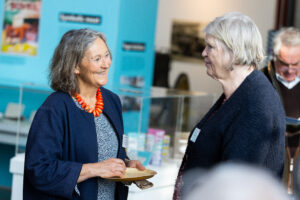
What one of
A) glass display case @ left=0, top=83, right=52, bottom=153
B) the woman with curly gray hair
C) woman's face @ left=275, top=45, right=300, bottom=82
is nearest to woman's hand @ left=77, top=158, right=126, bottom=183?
the woman with curly gray hair

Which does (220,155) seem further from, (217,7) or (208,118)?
(217,7)

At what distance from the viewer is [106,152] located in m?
2.29

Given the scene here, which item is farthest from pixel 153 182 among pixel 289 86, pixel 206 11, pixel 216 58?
pixel 206 11

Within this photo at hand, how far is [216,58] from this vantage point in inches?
77.0

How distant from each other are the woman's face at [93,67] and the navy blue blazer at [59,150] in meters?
0.12

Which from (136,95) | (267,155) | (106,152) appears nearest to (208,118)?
(267,155)

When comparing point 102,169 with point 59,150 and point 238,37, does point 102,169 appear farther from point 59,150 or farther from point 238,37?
point 238,37

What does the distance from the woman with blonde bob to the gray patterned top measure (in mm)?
437

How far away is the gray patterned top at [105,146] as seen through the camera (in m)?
2.27

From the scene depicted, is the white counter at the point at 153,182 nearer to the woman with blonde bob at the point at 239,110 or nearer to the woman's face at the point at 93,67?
the woman's face at the point at 93,67

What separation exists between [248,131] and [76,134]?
777 millimetres

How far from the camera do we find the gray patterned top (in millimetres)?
2269

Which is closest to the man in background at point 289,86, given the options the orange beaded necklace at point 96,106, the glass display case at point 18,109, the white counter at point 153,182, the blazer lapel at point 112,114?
the white counter at point 153,182

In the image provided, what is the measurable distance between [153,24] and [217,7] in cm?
579
